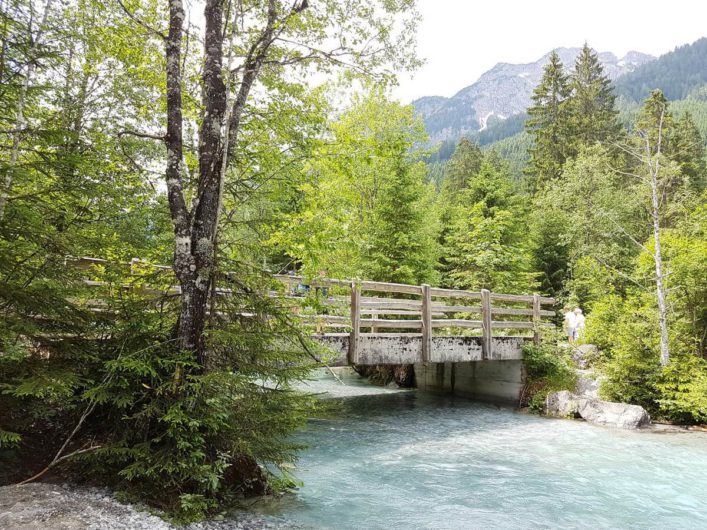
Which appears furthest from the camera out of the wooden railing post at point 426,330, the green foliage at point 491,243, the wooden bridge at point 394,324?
the green foliage at point 491,243

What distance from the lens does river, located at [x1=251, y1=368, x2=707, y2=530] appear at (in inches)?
216

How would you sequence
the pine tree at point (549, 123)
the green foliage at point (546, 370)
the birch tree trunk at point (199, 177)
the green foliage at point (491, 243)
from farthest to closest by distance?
the pine tree at point (549, 123) < the green foliage at point (491, 243) < the green foliage at point (546, 370) < the birch tree trunk at point (199, 177)

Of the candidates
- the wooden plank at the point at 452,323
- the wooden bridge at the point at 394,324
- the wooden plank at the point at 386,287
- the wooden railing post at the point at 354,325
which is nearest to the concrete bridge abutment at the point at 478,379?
the wooden bridge at the point at 394,324

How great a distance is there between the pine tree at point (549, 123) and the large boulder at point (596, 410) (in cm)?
2844

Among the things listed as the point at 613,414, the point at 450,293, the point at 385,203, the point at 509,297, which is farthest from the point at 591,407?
the point at 385,203

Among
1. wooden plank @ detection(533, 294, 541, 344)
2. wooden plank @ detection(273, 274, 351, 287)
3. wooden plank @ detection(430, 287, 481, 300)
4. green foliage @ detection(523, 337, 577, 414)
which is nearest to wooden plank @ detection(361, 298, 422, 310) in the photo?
wooden plank @ detection(430, 287, 481, 300)

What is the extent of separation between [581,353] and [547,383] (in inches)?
112

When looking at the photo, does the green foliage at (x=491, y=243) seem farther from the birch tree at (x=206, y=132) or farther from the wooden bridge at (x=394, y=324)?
the birch tree at (x=206, y=132)

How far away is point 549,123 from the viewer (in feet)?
131

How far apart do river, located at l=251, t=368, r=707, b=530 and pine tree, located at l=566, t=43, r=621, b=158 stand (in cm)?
3061

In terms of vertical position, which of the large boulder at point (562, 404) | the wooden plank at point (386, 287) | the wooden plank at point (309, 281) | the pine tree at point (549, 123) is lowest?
the large boulder at point (562, 404)

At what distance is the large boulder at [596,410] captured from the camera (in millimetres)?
10570

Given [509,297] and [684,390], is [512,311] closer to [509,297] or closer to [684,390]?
[509,297]

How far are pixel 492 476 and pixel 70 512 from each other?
19.4 feet
